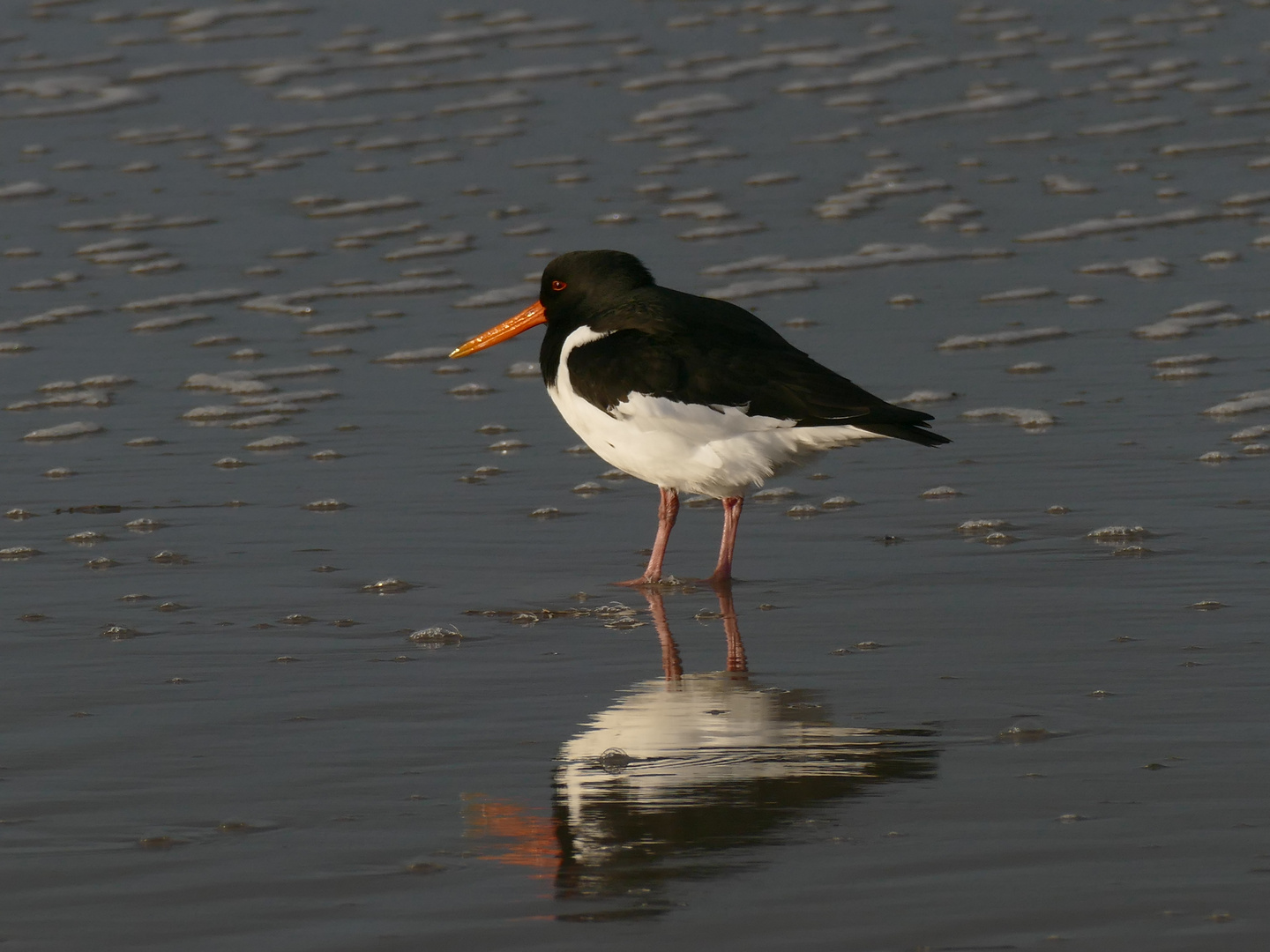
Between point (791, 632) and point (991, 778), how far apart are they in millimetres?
1495

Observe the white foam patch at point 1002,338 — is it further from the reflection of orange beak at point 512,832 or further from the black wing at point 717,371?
the reflection of orange beak at point 512,832

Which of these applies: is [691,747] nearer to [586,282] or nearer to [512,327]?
[586,282]

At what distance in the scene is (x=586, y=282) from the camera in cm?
701

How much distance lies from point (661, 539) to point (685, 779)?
2327 mm

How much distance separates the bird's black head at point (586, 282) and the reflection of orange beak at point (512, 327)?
0.13m

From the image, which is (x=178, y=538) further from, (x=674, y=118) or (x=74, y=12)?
(x=74, y=12)

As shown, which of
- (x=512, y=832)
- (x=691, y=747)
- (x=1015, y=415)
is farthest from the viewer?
(x=1015, y=415)

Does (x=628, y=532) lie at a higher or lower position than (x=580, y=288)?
lower

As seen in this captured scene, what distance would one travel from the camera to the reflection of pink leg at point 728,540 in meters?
6.20

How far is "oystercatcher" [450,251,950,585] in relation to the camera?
6.19 m

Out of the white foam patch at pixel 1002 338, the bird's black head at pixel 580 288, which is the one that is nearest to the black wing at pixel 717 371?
the bird's black head at pixel 580 288

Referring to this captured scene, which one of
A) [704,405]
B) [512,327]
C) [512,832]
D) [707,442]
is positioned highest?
[512,327]

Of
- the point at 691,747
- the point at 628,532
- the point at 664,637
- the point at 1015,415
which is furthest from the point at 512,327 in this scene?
the point at 691,747

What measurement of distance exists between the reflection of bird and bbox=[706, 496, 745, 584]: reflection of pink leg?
1.19m
